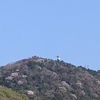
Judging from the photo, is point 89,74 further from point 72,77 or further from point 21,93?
point 21,93

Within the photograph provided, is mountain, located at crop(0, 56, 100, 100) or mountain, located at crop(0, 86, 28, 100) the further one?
mountain, located at crop(0, 56, 100, 100)

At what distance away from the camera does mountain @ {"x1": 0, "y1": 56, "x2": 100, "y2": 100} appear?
64.9 meters

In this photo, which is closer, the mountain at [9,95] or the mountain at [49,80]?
the mountain at [9,95]

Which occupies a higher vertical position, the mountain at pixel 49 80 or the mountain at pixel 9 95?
the mountain at pixel 49 80

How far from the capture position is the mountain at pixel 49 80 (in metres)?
64.9

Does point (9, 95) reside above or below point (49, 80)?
below

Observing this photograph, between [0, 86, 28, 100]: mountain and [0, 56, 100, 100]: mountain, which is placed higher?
[0, 56, 100, 100]: mountain

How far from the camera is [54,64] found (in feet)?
242

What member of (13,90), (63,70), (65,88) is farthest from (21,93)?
(63,70)

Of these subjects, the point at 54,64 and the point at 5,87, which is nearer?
the point at 5,87

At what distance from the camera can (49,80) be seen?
67812mm

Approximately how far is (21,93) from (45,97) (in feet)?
9.50

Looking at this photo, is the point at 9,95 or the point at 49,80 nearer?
the point at 9,95

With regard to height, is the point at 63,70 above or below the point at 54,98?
above
